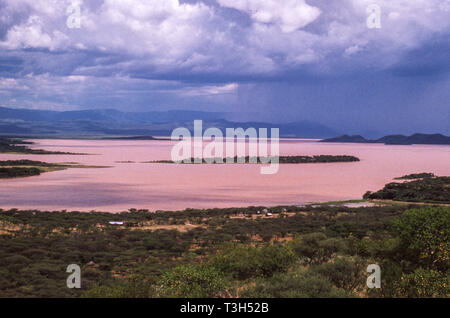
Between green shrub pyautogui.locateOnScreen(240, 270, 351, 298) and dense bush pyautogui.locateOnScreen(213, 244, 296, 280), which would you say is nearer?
green shrub pyautogui.locateOnScreen(240, 270, 351, 298)

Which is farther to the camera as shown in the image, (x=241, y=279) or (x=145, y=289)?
(x=241, y=279)

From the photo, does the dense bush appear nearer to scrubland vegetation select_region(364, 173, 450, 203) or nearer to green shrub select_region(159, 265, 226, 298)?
green shrub select_region(159, 265, 226, 298)

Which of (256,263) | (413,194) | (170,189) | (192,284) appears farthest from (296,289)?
(170,189)

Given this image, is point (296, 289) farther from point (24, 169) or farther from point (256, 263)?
point (24, 169)

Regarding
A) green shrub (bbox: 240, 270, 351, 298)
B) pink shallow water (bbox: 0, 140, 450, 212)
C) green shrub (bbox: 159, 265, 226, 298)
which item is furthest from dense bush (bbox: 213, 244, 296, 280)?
pink shallow water (bbox: 0, 140, 450, 212)

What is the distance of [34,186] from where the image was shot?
47.6 metres

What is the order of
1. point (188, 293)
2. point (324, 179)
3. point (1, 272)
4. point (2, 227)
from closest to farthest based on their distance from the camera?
point (188, 293), point (1, 272), point (2, 227), point (324, 179)

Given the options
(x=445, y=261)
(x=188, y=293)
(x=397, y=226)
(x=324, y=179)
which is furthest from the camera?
(x=324, y=179)

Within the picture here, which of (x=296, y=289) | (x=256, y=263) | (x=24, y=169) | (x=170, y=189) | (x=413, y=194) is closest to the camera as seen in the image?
(x=296, y=289)
